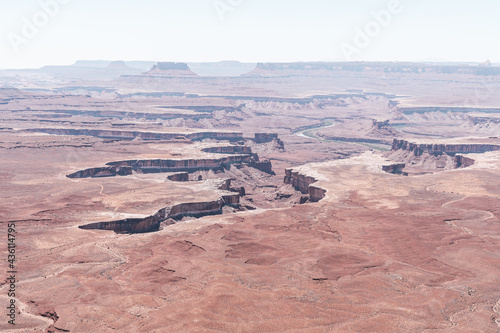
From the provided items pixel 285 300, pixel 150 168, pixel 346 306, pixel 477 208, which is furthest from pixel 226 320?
pixel 150 168

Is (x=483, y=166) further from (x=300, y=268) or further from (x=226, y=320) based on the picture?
(x=226, y=320)

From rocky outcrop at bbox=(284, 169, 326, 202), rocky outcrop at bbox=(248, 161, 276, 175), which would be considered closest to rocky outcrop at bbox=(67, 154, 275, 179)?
rocky outcrop at bbox=(248, 161, 276, 175)

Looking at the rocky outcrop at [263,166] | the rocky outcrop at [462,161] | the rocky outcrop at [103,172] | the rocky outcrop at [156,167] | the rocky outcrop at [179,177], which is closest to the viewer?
the rocky outcrop at [179,177]

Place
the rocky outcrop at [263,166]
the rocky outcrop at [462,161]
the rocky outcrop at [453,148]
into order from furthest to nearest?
the rocky outcrop at [453,148] < the rocky outcrop at [263,166] < the rocky outcrop at [462,161]

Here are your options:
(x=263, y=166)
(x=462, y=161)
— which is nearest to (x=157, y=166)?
(x=263, y=166)

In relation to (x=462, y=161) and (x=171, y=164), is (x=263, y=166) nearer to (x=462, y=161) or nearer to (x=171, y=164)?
(x=171, y=164)

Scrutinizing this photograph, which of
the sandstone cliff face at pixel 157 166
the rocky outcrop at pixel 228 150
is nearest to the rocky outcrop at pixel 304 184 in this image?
→ the sandstone cliff face at pixel 157 166

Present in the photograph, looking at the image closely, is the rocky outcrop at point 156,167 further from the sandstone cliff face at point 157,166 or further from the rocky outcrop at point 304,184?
the rocky outcrop at point 304,184
